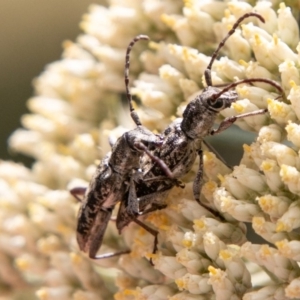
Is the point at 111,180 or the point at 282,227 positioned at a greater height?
the point at 111,180

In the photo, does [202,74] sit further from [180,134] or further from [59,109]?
[59,109]

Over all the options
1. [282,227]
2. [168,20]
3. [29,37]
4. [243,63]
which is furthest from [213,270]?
[29,37]

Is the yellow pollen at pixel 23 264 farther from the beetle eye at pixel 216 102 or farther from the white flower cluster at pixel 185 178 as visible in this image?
the beetle eye at pixel 216 102

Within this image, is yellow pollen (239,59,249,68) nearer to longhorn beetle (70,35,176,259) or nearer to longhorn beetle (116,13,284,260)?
longhorn beetle (116,13,284,260)

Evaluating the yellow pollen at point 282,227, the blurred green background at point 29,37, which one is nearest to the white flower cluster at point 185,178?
the yellow pollen at point 282,227

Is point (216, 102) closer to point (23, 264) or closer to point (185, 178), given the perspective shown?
point (185, 178)

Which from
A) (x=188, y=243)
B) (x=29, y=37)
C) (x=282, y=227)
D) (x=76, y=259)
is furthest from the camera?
(x=29, y=37)

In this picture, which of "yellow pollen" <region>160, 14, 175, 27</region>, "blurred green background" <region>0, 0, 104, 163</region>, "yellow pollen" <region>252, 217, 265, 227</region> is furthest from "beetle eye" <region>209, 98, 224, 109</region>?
"blurred green background" <region>0, 0, 104, 163</region>

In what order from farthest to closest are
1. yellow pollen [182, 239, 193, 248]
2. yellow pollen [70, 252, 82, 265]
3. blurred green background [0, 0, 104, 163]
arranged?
blurred green background [0, 0, 104, 163], yellow pollen [70, 252, 82, 265], yellow pollen [182, 239, 193, 248]
